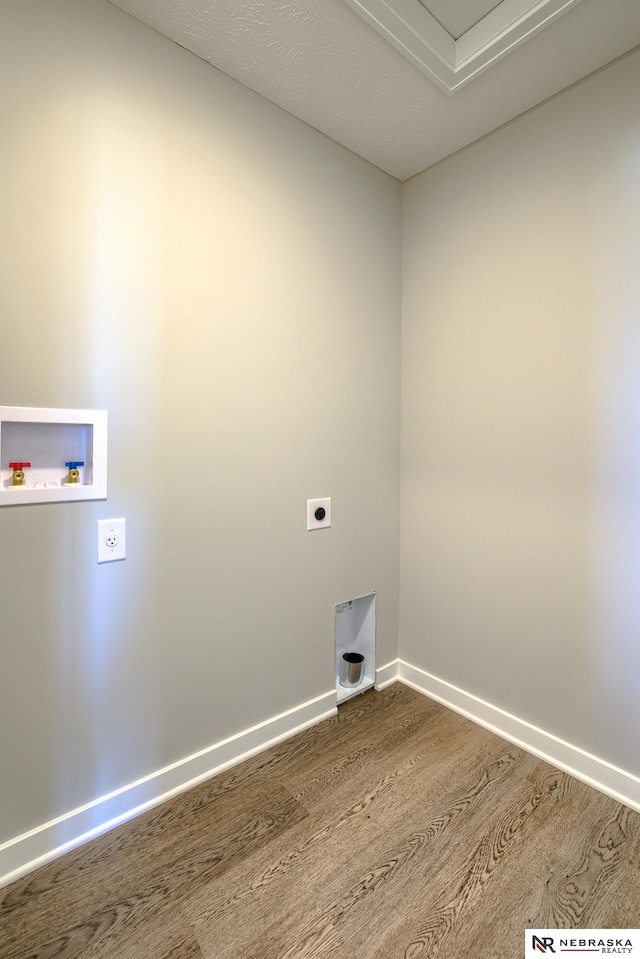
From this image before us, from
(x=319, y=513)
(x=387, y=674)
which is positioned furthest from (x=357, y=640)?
(x=319, y=513)

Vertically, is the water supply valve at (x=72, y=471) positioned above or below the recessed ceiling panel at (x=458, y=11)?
below

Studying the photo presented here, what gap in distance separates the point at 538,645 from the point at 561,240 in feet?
5.11

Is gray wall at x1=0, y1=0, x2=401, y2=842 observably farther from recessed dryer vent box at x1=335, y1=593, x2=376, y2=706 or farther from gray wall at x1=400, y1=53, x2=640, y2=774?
gray wall at x1=400, y1=53, x2=640, y2=774

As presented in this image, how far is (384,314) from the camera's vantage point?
6.68ft

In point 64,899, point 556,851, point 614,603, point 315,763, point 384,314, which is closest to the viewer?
point 64,899

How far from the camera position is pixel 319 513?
5.95 feet

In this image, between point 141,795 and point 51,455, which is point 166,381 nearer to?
point 51,455

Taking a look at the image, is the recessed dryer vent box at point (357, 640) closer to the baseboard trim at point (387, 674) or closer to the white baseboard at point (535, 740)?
the baseboard trim at point (387, 674)

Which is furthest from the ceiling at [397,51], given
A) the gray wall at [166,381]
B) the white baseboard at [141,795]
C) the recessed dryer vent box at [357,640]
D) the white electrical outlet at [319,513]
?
the white baseboard at [141,795]

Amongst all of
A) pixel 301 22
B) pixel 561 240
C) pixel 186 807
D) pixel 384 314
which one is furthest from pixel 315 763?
pixel 301 22

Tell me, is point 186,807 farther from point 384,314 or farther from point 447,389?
point 384,314

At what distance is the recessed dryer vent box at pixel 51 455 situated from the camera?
3.77 feet

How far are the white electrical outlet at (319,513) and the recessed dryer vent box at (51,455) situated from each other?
2.64 ft

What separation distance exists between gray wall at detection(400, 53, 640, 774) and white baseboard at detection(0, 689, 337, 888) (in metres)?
0.80
